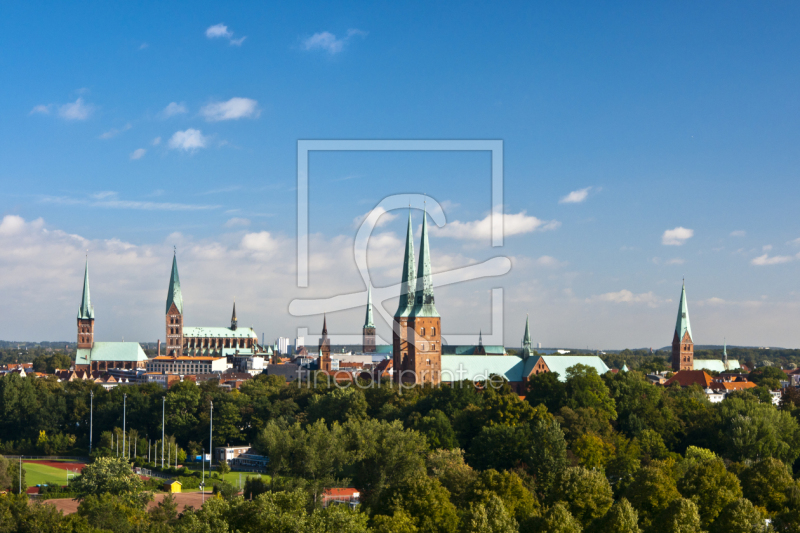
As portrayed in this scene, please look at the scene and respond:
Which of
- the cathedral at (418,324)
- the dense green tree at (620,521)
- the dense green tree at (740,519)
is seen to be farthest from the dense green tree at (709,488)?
the cathedral at (418,324)

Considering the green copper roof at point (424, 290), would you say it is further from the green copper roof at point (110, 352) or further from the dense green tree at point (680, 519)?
the green copper roof at point (110, 352)

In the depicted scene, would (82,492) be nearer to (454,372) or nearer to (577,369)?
(577,369)

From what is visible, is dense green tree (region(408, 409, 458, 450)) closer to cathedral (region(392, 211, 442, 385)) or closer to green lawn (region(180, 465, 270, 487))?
green lawn (region(180, 465, 270, 487))

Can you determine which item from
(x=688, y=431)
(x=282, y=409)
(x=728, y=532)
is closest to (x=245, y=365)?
(x=282, y=409)

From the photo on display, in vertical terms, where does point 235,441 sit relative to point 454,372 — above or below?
below

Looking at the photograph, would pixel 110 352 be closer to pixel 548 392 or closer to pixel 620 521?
pixel 548 392

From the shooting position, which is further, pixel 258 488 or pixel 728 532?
pixel 258 488
